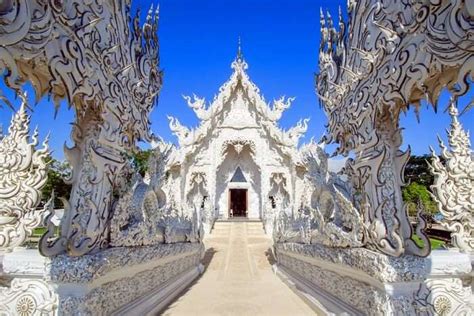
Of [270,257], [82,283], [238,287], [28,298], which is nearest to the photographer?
[82,283]

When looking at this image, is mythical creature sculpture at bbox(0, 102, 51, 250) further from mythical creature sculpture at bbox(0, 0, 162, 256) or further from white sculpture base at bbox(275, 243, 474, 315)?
white sculpture base at bbox(275, 243, 474, 315)

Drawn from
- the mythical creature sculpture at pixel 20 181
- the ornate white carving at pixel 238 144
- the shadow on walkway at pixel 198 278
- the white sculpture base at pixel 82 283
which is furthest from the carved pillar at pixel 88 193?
the ornate white carving at pixel 238 144

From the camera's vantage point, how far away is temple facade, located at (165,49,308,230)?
15.2m

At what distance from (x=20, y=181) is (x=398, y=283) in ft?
15.8

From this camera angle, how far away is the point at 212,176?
15.5 meters

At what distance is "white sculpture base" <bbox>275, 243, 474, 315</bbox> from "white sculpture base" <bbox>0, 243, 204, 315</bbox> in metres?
2.25

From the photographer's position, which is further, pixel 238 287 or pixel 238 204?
pixel 238 204

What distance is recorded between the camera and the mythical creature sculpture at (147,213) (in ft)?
10.2

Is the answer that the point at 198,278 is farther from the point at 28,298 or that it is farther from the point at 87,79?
the point at 87,79

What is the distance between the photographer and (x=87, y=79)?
2.40 m

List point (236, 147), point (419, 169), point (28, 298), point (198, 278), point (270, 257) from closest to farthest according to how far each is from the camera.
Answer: point (28, 298)
point (198, 278)
point (270, 257)
point (236, 147)
point (419, 169)

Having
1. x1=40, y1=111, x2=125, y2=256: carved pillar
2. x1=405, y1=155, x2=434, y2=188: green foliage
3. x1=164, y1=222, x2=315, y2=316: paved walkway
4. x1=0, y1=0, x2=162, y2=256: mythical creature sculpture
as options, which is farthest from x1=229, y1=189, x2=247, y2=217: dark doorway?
x1=40, y1=111, x2=125, y2=256: carved pillar

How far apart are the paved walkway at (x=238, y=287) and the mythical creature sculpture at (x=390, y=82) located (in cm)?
197

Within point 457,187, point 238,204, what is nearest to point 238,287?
point 457,187
